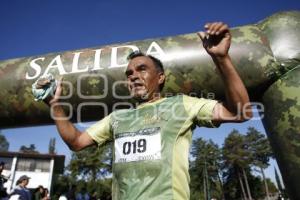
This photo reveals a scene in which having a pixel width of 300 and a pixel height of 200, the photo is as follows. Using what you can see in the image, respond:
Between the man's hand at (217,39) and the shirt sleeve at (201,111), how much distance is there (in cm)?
34

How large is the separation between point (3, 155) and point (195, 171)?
47.4m

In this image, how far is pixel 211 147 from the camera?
6806 centimetres

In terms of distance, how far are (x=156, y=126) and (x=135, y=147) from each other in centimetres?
18

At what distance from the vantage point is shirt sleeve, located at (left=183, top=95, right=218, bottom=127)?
189 cm

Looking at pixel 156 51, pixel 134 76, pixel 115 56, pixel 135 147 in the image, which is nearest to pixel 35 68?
pixel 115 56

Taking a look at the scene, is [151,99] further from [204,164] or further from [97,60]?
[204,164]

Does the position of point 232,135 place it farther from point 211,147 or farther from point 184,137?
point 184,137

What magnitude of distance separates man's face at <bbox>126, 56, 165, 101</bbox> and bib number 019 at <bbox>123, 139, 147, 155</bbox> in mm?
350

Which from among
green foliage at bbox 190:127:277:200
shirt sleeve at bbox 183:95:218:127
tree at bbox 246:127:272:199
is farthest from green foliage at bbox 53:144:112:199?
shirt sleeve at bbox 183:95:218:127

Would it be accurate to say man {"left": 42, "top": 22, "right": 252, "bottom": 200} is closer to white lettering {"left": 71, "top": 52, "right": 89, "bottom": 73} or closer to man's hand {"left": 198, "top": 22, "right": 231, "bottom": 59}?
man's hand {"left": 198, "top": 22, "right": 231, "bottom": 59}

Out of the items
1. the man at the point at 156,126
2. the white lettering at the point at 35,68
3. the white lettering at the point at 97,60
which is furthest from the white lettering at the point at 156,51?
the man at the point at 156,126

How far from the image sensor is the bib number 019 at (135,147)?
1.91 meters

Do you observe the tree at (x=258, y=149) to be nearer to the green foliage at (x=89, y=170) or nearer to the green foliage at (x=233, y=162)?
the green foliage at (x=233, y=162)

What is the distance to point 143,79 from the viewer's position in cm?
218
